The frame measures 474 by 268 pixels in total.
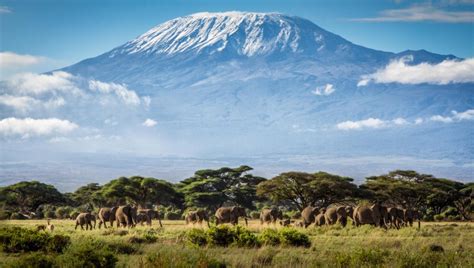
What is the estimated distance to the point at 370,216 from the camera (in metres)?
32.0

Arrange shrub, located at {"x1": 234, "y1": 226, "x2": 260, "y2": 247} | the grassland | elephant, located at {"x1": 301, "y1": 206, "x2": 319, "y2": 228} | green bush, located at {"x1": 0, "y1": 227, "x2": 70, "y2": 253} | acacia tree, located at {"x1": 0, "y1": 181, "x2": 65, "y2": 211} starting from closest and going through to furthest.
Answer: the grassland
green bush, located at {"x1": 0, "y1": 227, "x2": 70, "y2": 253}
shrub, located at {"x1": 234, "y1": 226, "x2": 260, "y2": 247}
elephant, located at {"x1": 301, "y1": 206, "x2": 319, "y2": 228}
acacia tree, located at {"x1": 0, "y1": 181, "x2": 65, "y2": 211}

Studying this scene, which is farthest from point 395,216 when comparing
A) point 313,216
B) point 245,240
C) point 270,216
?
point 245,240

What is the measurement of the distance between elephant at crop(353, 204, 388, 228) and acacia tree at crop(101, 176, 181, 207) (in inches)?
1035

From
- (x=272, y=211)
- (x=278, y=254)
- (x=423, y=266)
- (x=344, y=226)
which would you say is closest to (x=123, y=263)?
(x=278, y=254)

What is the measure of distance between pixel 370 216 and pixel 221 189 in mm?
30452

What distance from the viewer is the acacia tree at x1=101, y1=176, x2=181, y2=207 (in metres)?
54.8

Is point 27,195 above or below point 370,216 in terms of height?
below

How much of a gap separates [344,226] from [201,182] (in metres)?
29.1

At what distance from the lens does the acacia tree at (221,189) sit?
58.0 metres

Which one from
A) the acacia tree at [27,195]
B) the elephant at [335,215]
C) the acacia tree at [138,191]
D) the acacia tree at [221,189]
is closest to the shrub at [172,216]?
the acacia tree at [138,191]

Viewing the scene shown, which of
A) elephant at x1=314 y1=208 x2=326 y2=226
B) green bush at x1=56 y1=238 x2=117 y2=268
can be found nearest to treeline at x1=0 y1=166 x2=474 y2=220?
elephant at x1=314 y1=208 x2=326 y2=226

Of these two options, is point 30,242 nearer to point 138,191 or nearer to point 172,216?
point 172,216

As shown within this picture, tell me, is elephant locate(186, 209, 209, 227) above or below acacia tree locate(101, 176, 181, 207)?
below

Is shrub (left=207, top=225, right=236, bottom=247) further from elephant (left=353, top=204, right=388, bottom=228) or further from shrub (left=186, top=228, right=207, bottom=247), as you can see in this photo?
elephant (left=353, top=204, right=388, bottom=228)
